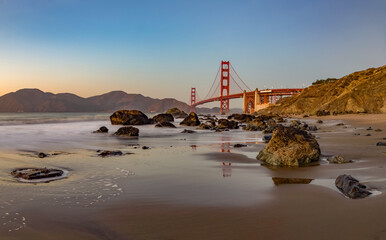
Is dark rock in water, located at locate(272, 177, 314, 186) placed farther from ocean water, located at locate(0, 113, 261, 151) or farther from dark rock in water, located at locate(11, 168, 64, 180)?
ocean water, located at locate(0, 113, 261, 151)

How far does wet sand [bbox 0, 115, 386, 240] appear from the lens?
A: 285 centimetres

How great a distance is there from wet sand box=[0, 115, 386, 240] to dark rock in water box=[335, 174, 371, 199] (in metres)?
0.10

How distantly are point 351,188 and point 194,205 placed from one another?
202 centimetres

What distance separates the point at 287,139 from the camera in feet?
22.2

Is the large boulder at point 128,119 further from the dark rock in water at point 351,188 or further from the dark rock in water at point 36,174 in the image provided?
the dark rock in water at point 351,188

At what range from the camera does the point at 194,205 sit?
3699 millimetres

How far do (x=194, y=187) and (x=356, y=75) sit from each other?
184 ft

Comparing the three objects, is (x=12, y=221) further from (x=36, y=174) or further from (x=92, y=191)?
(x=36, y=174)

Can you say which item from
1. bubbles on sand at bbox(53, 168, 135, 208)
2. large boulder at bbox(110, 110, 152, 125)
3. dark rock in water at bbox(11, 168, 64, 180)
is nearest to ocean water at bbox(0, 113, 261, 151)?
dark rock in water at bbox(11, 168, 64, 180)

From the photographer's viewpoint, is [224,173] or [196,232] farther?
[224,173]

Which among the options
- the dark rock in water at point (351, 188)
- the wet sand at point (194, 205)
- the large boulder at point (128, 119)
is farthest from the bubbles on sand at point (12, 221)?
the large boulder at point (128, 119)

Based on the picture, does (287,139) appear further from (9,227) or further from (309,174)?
(9,227)

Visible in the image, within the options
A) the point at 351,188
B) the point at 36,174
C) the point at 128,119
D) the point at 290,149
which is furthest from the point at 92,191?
the point at 128,119

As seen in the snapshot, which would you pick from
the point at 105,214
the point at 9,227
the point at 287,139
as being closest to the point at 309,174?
the point at 287,139
